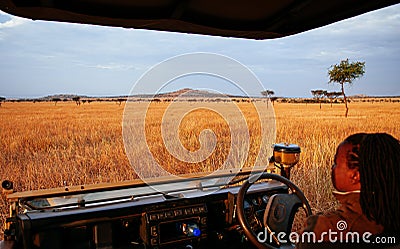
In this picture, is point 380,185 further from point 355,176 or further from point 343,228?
point 343,228

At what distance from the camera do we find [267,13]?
2.52 metres

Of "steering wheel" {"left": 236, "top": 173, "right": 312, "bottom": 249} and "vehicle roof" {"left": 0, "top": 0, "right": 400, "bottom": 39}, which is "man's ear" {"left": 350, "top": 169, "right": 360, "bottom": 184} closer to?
"steering wheel" {"left": 236, "top": 173, "right": 312, "bottom": 249}

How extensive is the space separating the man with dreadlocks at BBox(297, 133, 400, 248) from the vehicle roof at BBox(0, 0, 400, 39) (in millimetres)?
1092

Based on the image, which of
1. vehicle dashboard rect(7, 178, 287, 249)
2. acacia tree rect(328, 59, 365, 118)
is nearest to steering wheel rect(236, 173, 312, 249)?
vehicle dashboard rect(7, 178, 287, 249)

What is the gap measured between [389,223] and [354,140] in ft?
1.02

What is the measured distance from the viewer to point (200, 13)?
2.45m

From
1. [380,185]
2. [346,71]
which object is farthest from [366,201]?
[346,71]

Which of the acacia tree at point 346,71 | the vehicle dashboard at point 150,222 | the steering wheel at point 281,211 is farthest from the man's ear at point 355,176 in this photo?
the acacia tree at point 346,71

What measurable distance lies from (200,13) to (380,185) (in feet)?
5.13

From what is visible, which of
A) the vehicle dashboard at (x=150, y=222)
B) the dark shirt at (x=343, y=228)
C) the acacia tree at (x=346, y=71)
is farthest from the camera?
the acacia tree at (x=346, y=71)

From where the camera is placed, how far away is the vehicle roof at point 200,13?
6.99ft

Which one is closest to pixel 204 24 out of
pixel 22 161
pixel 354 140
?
pixel 354 140

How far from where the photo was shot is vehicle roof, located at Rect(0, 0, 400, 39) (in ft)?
6.99

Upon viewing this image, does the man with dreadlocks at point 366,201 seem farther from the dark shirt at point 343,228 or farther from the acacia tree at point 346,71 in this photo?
the acacia tree at point 346,71
